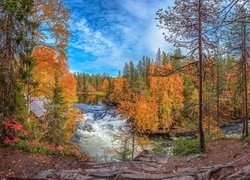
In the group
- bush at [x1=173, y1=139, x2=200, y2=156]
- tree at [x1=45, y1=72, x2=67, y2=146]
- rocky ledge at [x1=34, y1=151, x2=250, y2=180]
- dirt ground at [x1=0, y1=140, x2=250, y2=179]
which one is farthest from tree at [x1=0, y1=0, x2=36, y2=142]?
bush at [x1=173, y1=139, x2=200, y2=156]

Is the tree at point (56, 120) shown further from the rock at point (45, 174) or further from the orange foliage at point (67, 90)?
the rock at point (45, 174)

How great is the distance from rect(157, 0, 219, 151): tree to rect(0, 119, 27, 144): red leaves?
8.24 m

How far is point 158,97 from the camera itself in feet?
90.3

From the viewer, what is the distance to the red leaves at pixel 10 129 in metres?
8.26

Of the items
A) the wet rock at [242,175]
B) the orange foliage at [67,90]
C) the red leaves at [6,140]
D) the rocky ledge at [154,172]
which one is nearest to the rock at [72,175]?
the rocky ledge at [154,172]

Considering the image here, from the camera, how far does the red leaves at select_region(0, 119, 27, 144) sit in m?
8.26

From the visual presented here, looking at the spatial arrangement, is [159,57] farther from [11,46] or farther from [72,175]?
[72,175]

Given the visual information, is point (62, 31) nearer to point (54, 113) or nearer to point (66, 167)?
point (54, 113)

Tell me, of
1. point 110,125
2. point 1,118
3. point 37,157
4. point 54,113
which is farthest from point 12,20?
point 110,125

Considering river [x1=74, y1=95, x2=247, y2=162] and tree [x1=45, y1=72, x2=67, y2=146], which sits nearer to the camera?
tree [x1=45, y1=72, x2=67, y2=146]

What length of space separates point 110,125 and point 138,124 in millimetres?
13280

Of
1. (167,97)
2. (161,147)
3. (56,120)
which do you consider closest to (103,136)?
(56,120)

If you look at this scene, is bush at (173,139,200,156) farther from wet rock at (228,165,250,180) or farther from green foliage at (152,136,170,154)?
wet rock at (228,165,250,180)

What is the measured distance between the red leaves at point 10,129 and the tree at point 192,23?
824cm
